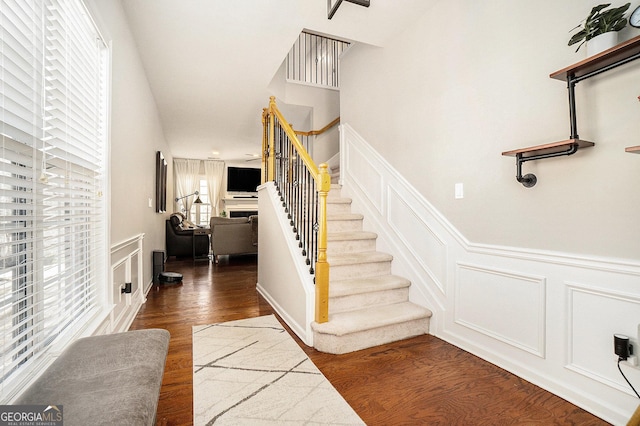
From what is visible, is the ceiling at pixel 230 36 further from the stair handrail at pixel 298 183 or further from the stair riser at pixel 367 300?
the stair riser at pixel 367 300

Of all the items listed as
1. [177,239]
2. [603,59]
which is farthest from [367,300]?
[177,239]

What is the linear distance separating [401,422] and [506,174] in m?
1.58

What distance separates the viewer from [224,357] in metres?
2.05

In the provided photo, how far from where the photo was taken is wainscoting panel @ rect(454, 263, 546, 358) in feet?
5.85

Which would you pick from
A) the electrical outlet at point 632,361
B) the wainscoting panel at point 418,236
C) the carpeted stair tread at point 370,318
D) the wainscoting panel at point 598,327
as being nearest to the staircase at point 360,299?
the carpeted stair tread at point 370,318

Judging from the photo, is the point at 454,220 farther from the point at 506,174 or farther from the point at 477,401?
the point at 477,401

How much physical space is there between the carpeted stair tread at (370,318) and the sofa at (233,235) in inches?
155

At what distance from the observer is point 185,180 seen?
938cm

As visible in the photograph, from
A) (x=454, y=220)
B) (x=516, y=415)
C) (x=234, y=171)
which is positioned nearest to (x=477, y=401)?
(x=516, y=415)

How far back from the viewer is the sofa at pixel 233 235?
19.3ft

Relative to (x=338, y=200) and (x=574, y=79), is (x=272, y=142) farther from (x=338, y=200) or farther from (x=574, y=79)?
(x=574, y=79)

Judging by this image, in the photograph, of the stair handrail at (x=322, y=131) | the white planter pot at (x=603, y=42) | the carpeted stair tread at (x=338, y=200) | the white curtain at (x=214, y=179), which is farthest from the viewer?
the white curtain at (x=214, y=179)

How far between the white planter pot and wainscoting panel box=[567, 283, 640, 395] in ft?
3.81

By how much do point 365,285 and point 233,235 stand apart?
3994mm
